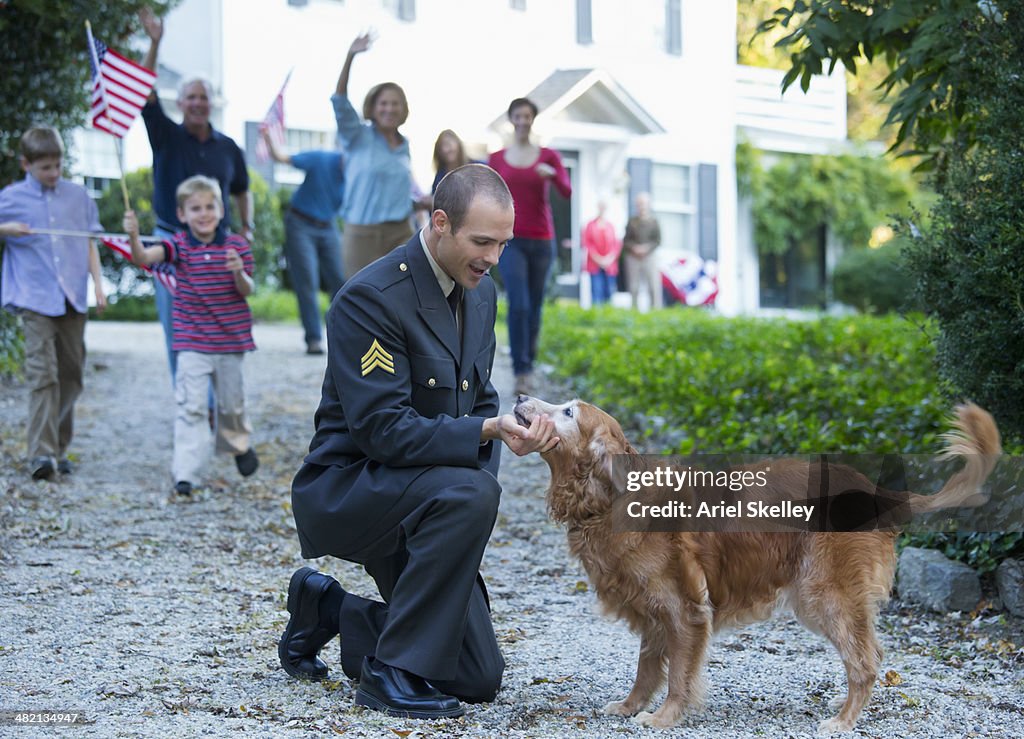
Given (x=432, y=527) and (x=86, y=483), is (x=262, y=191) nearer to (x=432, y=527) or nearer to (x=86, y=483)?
(x=86, y=483)

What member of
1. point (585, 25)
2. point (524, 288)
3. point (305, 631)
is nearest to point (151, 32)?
point (524, 288)

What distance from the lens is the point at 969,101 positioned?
5.92 meters

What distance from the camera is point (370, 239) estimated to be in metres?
9.75

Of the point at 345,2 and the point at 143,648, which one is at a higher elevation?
the point at 345,2

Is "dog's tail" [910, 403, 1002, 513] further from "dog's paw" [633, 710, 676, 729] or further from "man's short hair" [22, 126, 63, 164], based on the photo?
"man's short hair" [22, 126, 63, 164]

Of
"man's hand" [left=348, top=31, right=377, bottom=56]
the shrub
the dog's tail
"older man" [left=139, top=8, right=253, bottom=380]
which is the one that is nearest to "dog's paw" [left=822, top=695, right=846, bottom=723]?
the dog's tail

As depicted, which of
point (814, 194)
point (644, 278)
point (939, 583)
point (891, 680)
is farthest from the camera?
point (814, 194)

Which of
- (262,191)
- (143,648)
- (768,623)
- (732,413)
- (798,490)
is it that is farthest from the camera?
(262,191)

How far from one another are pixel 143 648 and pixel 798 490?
265cm

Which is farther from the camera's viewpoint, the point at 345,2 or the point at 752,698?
the point at 345,2

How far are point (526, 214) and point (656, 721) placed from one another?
6606mm

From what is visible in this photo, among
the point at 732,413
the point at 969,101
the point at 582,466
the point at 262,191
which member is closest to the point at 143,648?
the point at 582,466

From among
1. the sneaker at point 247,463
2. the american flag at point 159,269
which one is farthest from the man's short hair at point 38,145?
the sneaker at point 247,463

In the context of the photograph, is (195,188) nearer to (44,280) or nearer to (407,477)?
(44,280)
